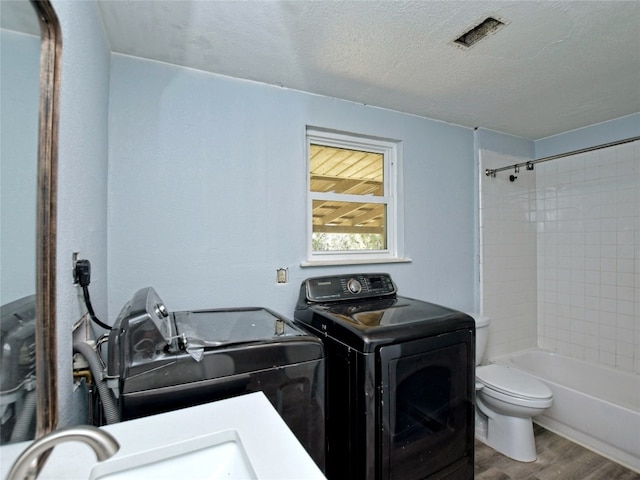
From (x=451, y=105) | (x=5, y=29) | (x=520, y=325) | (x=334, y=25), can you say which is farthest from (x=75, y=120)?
(x=520, y=325)

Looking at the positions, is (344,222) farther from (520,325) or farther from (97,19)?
(520,325)

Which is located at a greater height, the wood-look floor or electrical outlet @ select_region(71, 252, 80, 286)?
A: electrical outlet @ select_region(71, 252, 80, 286)

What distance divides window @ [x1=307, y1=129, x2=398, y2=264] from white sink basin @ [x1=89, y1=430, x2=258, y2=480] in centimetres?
124

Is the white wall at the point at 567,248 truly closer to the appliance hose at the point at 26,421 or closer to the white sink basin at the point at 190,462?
the white sink basin at the point at 190,462

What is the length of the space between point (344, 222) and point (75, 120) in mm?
1550

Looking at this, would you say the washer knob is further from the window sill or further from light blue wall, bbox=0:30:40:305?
light blue wall, bbox=0:30:40:305

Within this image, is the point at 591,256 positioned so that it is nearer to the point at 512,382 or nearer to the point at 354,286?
the point at 512,382

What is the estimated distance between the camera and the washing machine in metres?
0.98

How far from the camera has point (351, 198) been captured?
7.10 feet

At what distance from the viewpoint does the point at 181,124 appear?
5.34 feet

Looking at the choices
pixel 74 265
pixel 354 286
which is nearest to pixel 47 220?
pixel 74 265

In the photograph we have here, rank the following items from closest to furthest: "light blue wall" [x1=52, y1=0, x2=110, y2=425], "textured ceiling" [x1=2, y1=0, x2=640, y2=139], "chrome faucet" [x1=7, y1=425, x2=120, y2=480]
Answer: "chrome faucet" [x1=7, y1=425, x2=120, y2=480], "light blue wall" [x1=52, y1=0, x2=110, y2=425], "textured ceiling" [x1=2, y1=0, x2=640, y2=139]

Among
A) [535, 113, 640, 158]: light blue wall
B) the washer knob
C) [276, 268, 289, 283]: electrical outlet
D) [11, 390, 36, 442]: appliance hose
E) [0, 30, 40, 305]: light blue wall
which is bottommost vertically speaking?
[11, 390, 36, 442]: appliance hose

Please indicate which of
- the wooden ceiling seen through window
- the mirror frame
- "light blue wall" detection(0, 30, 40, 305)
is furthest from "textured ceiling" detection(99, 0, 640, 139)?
"light blue wall" detection(0, 30, 40, 305)
